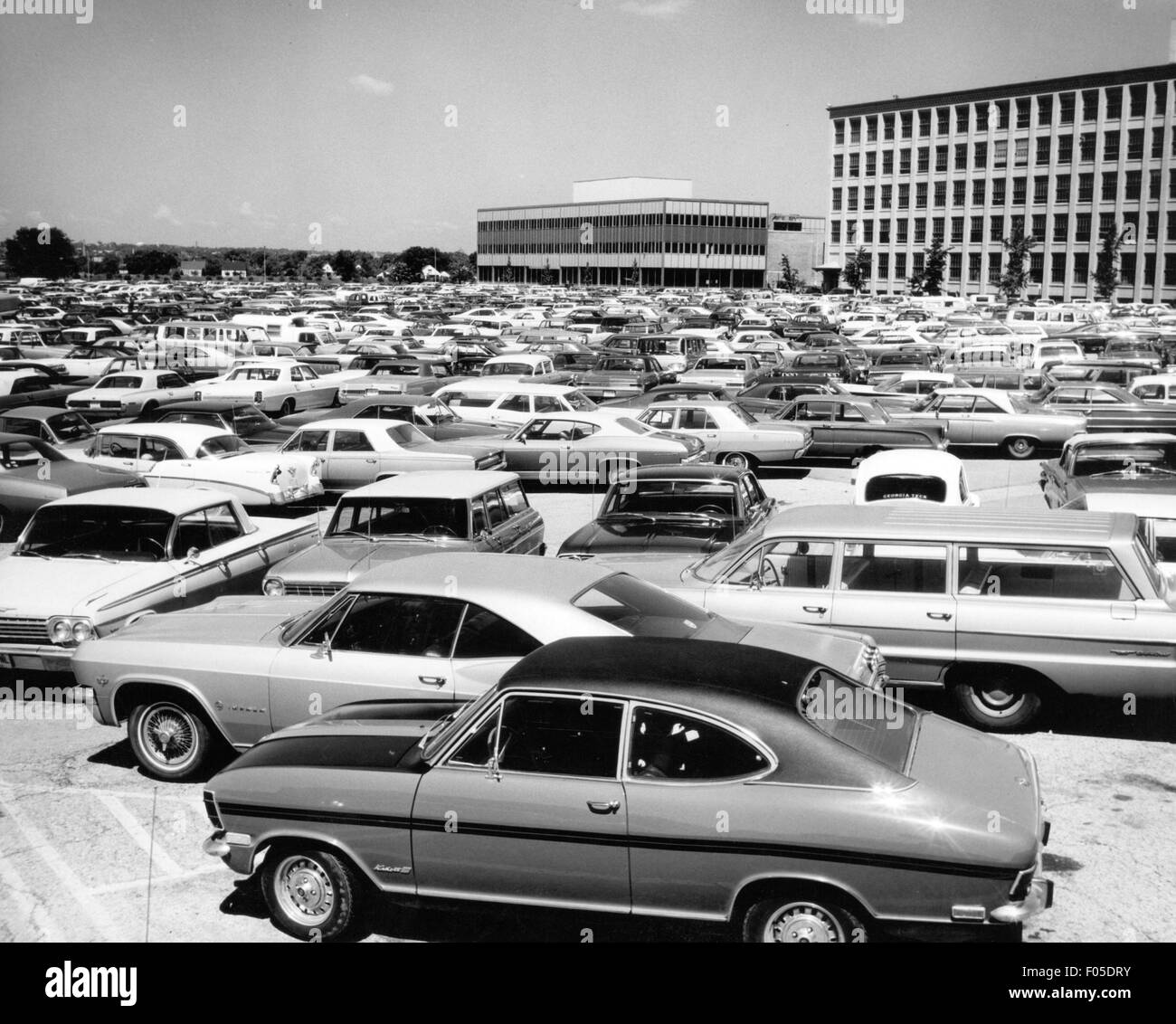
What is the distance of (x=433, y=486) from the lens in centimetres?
1147

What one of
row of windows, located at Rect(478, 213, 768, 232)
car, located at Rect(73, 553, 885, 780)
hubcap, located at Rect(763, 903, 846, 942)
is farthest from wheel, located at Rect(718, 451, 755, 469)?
row of windows, located at Rect(478, 213, 768, 232)

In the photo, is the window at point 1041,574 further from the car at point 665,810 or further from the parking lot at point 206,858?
the car at point 665,810

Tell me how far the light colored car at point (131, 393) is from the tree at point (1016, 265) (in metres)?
76.4

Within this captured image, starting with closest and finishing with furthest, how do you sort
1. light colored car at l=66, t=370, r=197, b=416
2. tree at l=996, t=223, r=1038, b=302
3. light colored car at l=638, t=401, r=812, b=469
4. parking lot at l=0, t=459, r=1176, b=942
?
parking lot at l=0, t=459, r=1176, b=942, light colored car at l=638, t=401, r=812, b=469, light colored car at l=66, t=370, r=197, b=416, tree at l=996, t=223, r=1038, b=302

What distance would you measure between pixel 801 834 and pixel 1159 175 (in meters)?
106

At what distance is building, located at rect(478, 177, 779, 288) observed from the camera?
131375 millimetres

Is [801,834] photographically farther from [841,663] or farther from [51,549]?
[51,549]

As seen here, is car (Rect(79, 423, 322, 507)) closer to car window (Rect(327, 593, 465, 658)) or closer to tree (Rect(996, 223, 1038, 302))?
car window (Rect(327, 593, 465, 658))

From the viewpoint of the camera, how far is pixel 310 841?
5.63 m

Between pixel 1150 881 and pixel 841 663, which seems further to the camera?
pixel 841 663

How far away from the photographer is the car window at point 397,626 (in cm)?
727

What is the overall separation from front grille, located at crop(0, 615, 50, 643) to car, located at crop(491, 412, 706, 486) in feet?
34.4

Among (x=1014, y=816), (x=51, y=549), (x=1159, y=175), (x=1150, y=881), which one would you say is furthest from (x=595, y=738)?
(x=1159, y=175)
